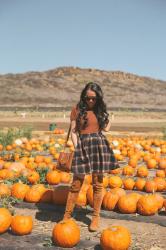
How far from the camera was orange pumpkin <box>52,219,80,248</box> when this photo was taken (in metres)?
5.43

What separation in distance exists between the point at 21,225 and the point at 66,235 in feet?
2.30

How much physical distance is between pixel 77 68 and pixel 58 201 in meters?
165

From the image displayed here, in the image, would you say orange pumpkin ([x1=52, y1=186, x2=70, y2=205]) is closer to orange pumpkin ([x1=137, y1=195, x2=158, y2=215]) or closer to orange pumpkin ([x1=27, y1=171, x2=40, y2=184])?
orange pumpkin ([x1=137, y1=195, x2=158, y2=215])

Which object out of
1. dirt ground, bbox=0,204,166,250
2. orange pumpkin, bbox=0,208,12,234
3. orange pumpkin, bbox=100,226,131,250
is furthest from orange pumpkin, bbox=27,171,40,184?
orange pumpkin, bbox=100,226,131,250

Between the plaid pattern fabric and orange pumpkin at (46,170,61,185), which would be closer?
the plaid pattern fabric

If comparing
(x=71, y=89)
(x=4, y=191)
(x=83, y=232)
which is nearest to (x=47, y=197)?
(x=4, y=191)

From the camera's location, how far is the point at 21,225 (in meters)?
5.78

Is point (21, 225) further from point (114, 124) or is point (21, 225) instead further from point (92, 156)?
point (114, 124)

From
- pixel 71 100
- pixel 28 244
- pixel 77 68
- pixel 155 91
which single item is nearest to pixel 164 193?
pixel 28 244

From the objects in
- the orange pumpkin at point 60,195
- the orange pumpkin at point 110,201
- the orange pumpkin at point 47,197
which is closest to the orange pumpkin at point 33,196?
the orange pumpkin at point 47,197

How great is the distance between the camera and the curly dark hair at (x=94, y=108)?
6.10 metres

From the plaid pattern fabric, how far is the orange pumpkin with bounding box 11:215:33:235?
90 cm

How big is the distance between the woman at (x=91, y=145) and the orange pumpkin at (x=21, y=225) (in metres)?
0.59

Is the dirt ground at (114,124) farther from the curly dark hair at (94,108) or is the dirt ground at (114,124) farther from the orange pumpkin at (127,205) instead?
the curly dark hair at (94,108)
